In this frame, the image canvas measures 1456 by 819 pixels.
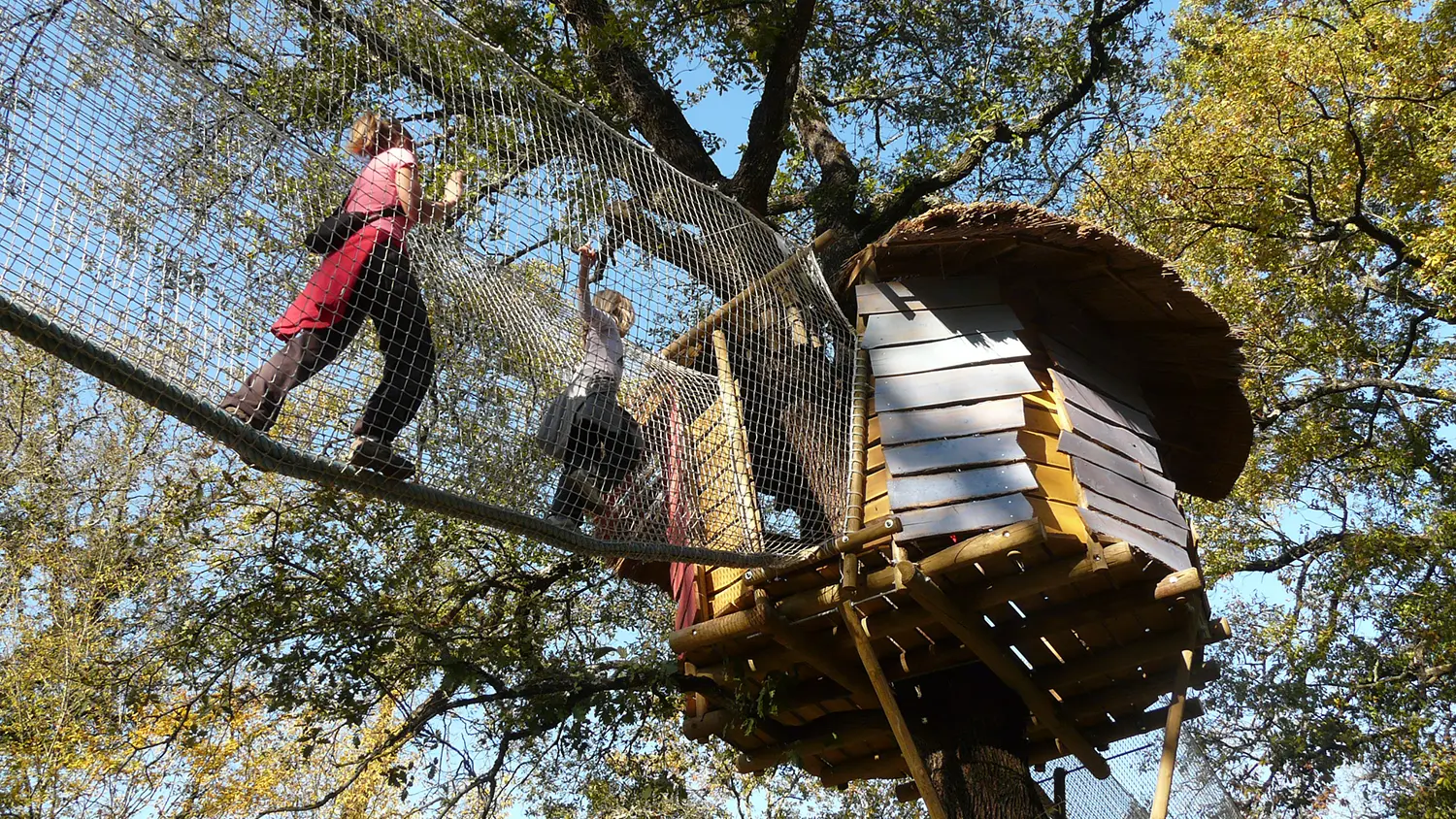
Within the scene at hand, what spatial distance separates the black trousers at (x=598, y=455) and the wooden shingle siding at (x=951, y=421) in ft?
3.33

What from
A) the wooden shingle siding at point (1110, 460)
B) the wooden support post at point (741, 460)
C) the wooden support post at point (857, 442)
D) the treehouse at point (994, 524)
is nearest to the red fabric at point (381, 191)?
the wooden support post at point (741, 460)

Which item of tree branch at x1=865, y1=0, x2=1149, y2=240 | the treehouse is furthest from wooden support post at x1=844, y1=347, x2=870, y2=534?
tree branch at x1=865, y1=0, x2=1149, y2=240

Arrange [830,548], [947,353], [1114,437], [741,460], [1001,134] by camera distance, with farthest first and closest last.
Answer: [1001,134], [1114,437], [947,353], [741,460], [830,548]

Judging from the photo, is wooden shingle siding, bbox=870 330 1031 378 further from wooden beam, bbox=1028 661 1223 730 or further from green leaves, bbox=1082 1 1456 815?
green leaves, bbox=1082 1 1456 815

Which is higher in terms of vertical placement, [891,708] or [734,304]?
[734,304]

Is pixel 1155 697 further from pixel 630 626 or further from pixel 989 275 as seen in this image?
pixel 630 626

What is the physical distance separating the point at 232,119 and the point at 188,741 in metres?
4.58

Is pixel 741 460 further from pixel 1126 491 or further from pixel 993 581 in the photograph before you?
pixel 1126 491

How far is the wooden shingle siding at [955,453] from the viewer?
15.8 feet

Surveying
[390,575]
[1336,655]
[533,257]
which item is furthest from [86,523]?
[1336,655]

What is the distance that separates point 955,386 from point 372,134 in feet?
8.07

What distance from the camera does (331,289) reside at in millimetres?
3619

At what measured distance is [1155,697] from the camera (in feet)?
18.9

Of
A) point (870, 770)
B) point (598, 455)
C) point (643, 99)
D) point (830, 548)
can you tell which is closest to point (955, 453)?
point (830, 548)
